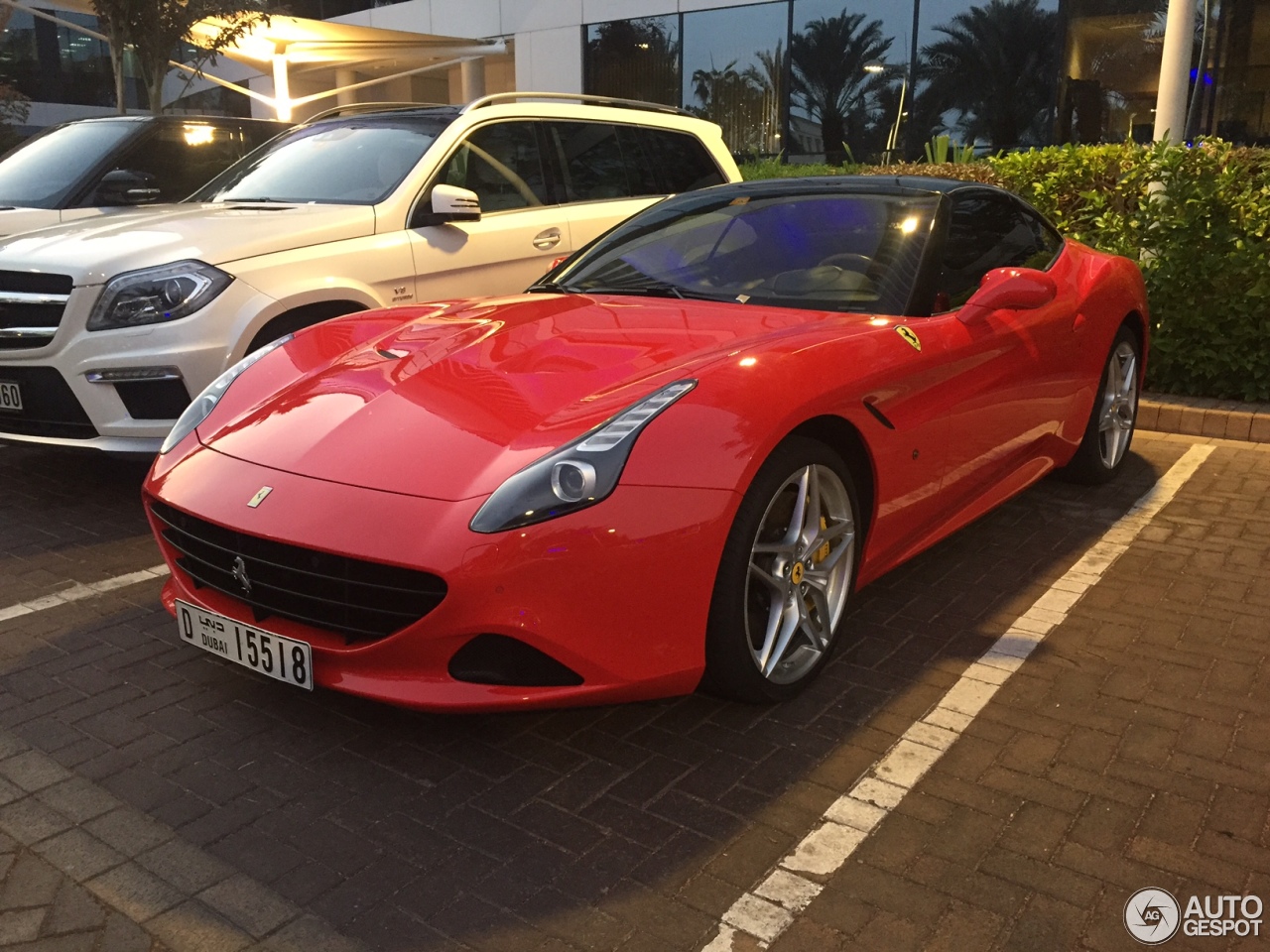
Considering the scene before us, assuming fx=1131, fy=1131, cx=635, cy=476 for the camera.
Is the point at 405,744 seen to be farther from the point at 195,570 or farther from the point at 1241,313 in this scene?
the point at 1241,313

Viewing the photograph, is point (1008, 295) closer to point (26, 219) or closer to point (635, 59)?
point (26, 219)

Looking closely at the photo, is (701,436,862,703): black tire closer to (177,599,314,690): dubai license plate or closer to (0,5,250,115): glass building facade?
(177,599,314,690): dubai license plate

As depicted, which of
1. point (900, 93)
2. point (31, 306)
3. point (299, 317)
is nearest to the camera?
point (31, 306)

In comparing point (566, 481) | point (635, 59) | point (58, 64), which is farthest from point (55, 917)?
point (58, 64)

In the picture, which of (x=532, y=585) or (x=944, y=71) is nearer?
(x=532, y=585)

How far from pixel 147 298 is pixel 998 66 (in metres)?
13.5

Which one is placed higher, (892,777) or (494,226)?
(494,226)

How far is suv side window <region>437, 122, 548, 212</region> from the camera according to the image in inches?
241

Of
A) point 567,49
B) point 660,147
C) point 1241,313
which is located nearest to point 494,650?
point 660,147

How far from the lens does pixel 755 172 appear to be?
12.6 metres

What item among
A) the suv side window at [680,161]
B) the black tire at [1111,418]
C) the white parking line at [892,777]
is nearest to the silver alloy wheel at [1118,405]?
the black tire at [1111,418]

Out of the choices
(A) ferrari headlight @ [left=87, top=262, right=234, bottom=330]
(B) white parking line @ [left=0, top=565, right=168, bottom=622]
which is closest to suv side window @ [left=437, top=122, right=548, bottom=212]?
(A) ferrari headlight @ [left=87, top=262, right=234, bottom=330]

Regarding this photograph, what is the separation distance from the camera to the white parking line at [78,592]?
4.05m

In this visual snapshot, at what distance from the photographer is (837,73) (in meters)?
17.0
